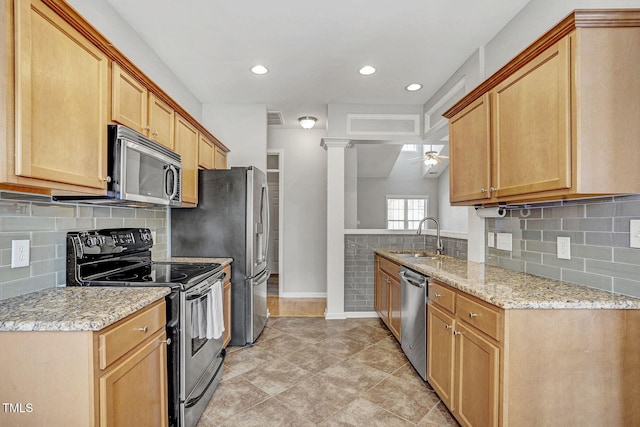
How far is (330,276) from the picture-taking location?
161 inches

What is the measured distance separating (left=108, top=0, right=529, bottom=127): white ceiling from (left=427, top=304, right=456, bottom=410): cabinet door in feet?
6.82

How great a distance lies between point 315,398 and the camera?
7.59 feet

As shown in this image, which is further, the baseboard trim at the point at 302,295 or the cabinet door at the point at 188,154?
the baseboard trim at the point at 302,295

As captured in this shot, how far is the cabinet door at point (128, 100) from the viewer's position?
179cm

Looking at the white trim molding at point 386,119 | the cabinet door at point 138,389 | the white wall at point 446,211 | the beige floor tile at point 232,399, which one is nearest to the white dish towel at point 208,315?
the cabinet door at point 138,389

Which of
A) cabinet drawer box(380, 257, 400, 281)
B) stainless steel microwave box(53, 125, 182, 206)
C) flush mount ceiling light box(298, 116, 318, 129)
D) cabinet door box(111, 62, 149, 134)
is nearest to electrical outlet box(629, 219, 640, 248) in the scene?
cabinet drawer box(380, 257, 400, 281)

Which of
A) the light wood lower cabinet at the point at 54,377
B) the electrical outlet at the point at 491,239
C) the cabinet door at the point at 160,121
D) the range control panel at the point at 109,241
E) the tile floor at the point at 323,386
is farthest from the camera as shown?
the electrical outlet at the point at 491,239

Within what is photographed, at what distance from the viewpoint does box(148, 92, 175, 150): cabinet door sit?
2260 millimetres

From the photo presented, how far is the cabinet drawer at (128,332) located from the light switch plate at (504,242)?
2.26 m

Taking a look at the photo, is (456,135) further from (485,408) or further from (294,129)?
(294,129)

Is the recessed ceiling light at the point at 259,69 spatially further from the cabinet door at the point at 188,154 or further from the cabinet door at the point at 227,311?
the cabinet door at the point at 227,311

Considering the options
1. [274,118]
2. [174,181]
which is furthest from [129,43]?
[274,118]

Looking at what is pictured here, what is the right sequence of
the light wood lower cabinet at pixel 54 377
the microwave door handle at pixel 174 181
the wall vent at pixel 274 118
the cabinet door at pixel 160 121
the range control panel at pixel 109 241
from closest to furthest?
the light wood lower cabinet at pixel 54 377, the range control panel at pixel 109 241, the cabinet door at pixel 160 121, the microwave door handle at pixel 174 181, the wall vent at pixel 274 118

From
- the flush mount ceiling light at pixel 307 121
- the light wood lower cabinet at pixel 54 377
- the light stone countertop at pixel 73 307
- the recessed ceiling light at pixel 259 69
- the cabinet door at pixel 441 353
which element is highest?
the recessed ceiling light at pixel 259 69
